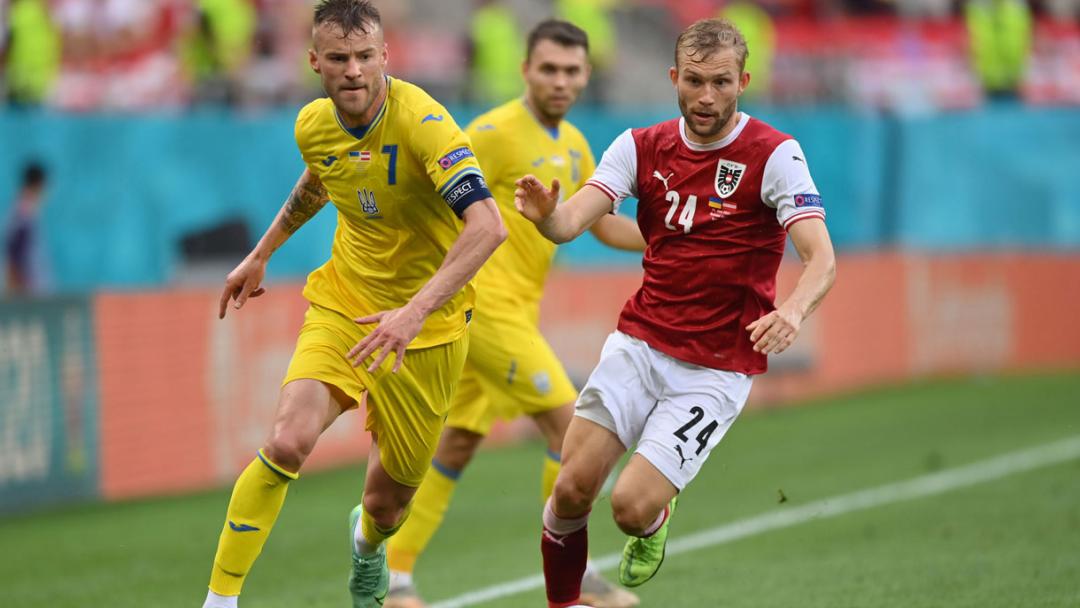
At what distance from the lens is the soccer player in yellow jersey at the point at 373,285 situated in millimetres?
6660

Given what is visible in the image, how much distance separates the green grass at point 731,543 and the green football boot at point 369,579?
99cm

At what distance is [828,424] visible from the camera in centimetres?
1616

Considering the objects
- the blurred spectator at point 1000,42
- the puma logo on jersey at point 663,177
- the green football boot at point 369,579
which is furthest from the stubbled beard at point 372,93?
the blurred spectator at point 1000,42

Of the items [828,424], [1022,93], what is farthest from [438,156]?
[1022,93]

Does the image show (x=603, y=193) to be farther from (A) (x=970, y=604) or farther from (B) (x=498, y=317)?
(A) (x=970, y=604)

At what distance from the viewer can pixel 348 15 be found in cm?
671

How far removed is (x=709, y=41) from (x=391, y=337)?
1765 mm

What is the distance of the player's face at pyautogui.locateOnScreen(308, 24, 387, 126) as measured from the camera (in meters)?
6.68

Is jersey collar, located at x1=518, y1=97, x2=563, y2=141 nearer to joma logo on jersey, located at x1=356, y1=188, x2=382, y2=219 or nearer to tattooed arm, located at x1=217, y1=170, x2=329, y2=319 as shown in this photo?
tattooed arm, located at x1=217, y1=170, x2=329, y2=319

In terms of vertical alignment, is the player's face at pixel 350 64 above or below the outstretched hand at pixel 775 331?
above

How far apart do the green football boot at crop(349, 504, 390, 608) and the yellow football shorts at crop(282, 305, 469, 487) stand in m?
0.43

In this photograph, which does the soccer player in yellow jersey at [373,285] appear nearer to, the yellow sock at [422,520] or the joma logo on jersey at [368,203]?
the joma logo on jersey at [368,203]

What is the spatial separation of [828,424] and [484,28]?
719cm

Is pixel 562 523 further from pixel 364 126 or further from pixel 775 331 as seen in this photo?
pixel 364 126
